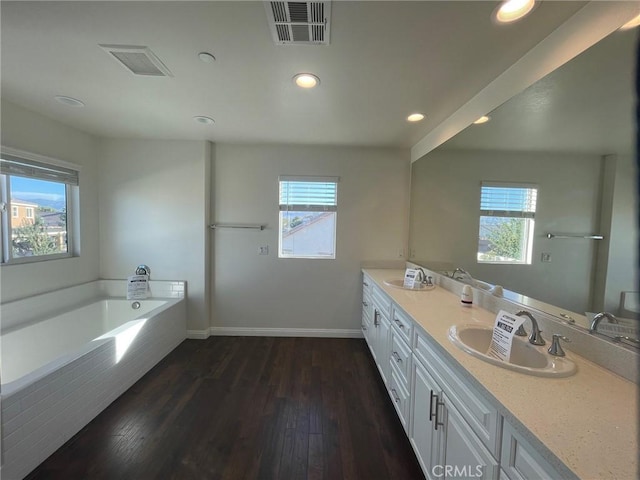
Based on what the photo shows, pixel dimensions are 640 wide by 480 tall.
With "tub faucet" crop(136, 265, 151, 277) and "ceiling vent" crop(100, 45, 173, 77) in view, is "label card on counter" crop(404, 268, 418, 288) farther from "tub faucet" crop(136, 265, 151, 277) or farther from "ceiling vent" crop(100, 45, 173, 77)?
"tub faucet" crop(136, 265, 151, 277)

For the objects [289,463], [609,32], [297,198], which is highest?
[609,32]

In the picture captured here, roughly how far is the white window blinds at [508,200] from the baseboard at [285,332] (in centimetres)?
216

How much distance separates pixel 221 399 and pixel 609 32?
10.4 ft

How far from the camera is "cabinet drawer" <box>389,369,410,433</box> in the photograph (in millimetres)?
1724

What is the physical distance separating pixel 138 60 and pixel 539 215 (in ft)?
8.54

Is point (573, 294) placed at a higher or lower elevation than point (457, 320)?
higher

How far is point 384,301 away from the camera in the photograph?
2.33 meters

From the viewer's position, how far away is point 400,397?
1.84 metres

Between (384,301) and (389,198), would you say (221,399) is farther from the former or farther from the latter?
(389,198)

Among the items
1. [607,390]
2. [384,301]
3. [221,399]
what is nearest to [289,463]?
[221,399]

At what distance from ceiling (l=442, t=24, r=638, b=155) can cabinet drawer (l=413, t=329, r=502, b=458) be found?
108 centimetres

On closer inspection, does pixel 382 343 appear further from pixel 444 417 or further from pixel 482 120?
pixel 482 120

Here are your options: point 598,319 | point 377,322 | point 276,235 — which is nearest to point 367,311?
point 377,322

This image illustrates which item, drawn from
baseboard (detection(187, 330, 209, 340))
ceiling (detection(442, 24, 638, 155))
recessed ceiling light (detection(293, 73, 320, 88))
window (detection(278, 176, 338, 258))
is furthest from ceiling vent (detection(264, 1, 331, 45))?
baseboard (detection(187, 330, 209, 340))
